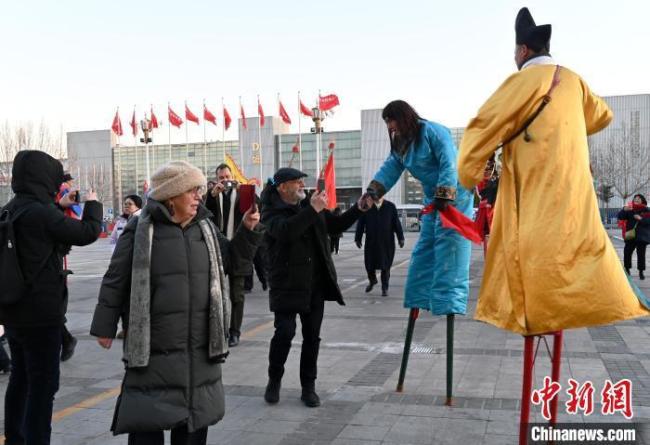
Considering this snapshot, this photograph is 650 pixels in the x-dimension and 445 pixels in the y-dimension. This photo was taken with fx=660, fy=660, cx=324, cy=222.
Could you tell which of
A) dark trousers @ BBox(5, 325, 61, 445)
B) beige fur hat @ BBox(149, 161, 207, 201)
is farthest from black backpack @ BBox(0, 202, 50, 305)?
beige fur hat @ BBox(149, 161, 207, 201)

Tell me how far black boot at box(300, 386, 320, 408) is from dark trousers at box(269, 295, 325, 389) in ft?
0.10

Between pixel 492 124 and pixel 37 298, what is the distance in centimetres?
286

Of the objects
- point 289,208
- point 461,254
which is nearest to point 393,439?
point 461,254

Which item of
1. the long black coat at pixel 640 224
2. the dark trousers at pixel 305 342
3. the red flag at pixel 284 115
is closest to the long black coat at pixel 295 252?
the dark trousers at pixel 305 342

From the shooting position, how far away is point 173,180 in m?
3.31

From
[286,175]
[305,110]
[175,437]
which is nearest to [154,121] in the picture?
[305,110]

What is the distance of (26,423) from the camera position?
12.9 feet

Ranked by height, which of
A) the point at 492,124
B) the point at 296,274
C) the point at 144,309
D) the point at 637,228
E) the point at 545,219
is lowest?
the point at 637,228

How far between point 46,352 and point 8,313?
0.33 metres

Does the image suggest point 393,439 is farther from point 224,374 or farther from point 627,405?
point 224,374

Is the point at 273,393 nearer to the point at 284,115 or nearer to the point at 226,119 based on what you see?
the point at 284,115

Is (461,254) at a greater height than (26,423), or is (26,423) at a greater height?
(461,254)

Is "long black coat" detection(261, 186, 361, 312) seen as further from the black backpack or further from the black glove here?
the black backpack

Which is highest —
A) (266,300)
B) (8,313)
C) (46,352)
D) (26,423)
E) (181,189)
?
(181,189)
